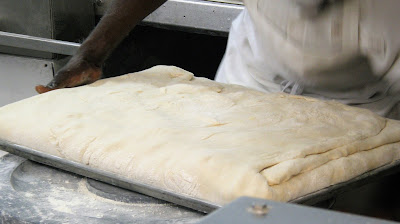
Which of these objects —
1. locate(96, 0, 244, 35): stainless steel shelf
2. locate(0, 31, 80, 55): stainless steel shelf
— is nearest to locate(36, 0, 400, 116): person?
locate(96, 0, 244, 35): stainless steel shelf

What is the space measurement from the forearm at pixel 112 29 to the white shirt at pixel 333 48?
16.2 inches

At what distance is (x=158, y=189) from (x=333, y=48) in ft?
2.31

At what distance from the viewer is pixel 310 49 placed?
5.84 ft

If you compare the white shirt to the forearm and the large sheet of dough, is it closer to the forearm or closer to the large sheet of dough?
the large sheet of dough

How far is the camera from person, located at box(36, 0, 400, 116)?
67.3 inches

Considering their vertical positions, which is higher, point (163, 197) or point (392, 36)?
point (392, 36)

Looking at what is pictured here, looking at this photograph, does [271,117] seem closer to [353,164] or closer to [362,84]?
[353,164]

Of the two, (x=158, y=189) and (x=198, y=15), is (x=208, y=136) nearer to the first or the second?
(x=158, y=189)

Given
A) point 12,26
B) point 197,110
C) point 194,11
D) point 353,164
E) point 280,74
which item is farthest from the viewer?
point 12,26

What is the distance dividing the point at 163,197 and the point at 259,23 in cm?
77

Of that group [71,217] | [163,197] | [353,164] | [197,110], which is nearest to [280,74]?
[197,110]

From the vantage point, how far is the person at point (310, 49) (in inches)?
67.3

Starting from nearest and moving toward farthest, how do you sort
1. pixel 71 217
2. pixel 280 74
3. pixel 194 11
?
pixel 71 217, pixel 280 74, pixel 194 11

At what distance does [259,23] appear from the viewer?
1.91 metres
